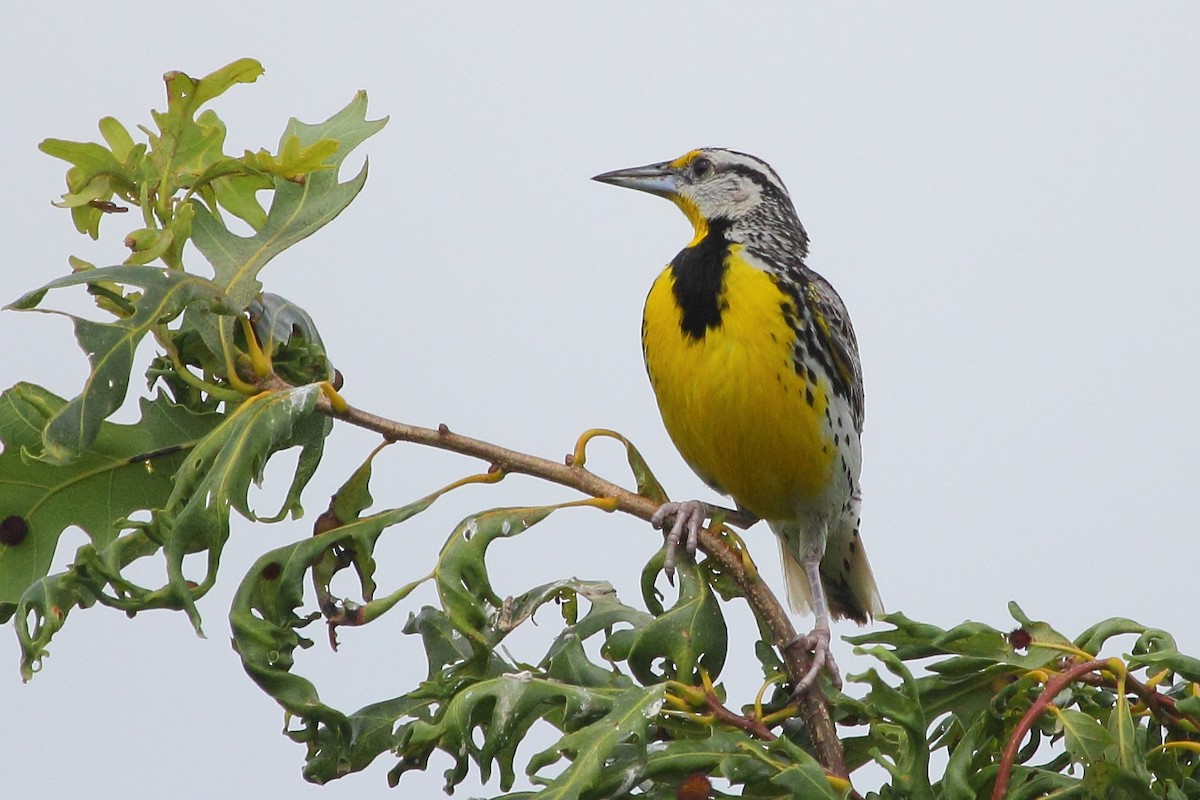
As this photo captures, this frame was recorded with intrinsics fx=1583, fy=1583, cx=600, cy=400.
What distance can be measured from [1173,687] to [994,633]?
12.0 inches

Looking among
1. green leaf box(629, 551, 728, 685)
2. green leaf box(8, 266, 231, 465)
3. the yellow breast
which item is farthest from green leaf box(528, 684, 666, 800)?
the yellow breast

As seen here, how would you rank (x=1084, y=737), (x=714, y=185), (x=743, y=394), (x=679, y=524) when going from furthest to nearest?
(x=714, y=185) → (x=743, y=394) → (x=679, y=524) → (x=1084, y=737)

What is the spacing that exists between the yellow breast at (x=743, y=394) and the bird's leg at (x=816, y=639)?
283mm

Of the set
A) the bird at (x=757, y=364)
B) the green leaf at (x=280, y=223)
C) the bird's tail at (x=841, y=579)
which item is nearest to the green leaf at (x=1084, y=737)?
the bird at (x=757, y=364)

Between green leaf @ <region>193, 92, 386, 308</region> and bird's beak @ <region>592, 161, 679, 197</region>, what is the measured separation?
4.75ft

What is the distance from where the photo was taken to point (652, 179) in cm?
400

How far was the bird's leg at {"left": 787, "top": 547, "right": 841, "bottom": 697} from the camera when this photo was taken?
2.32 m

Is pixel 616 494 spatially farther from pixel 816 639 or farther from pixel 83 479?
Result: pixel 83 479

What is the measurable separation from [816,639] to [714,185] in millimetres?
1521

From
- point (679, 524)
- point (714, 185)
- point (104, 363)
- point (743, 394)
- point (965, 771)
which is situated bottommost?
point (965, 771)

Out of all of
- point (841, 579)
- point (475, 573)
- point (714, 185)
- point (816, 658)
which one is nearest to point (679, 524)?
point (816, 658)

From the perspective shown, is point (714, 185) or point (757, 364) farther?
point (714, 185)

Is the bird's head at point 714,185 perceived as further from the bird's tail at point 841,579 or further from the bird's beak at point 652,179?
the bird's tail at point 841,579

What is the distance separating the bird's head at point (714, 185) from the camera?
3.88m
